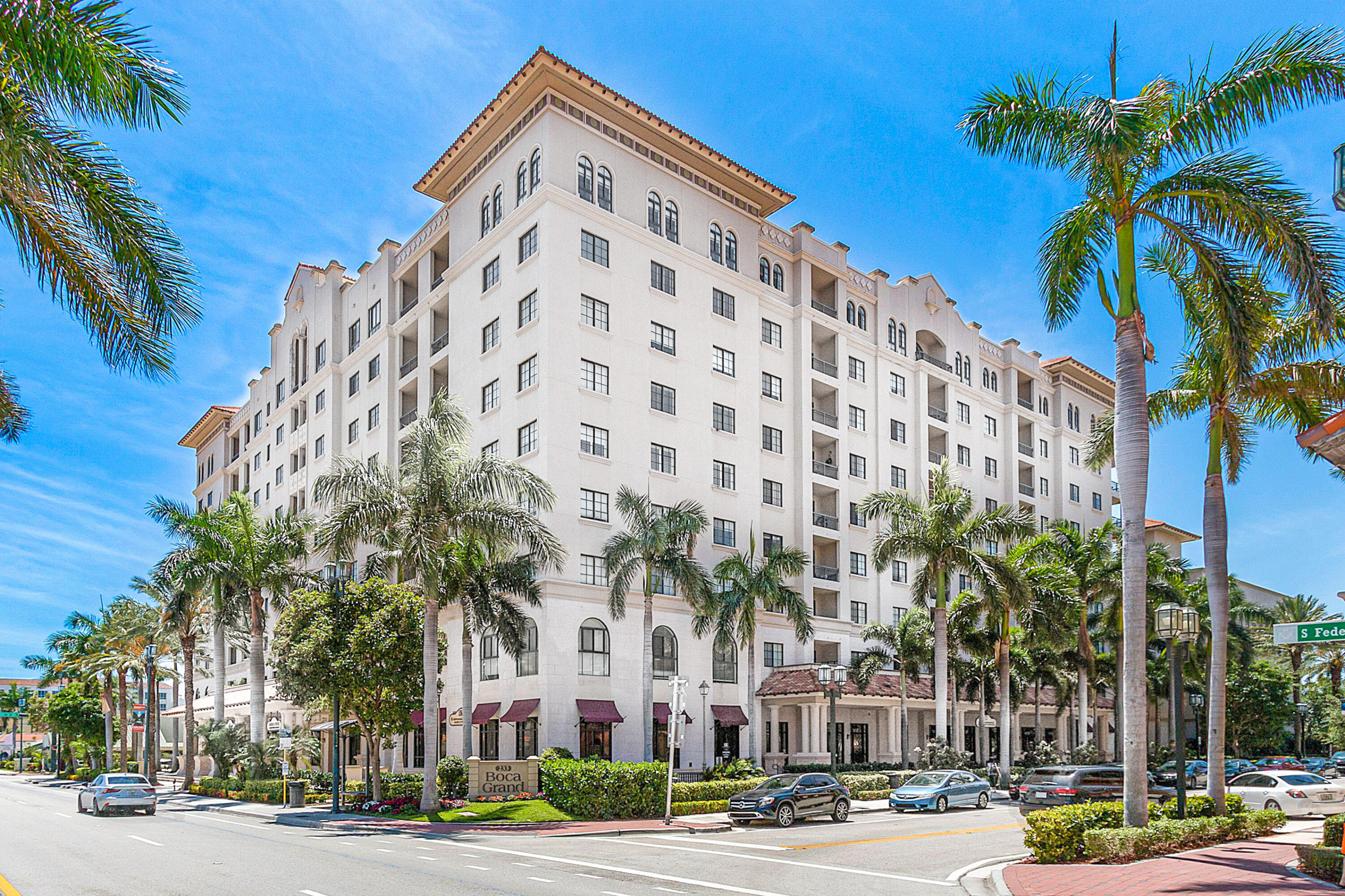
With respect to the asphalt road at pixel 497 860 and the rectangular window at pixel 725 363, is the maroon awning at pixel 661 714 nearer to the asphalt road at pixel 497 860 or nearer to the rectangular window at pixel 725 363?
the asphalt road at pixel 497 860

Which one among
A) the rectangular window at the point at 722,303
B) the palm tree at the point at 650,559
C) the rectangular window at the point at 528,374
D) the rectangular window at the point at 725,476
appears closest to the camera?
the palm tree at the point at 650,559

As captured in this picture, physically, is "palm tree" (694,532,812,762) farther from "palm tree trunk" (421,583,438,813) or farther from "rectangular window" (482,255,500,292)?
"rectangular window" (482,255,500,292)

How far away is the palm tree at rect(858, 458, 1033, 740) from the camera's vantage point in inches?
1686

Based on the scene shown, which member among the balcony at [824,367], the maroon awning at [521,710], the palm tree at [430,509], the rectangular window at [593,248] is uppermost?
the rectangular window at [593,248]

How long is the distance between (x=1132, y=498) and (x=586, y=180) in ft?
107

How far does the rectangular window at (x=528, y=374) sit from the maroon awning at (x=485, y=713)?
1359cm

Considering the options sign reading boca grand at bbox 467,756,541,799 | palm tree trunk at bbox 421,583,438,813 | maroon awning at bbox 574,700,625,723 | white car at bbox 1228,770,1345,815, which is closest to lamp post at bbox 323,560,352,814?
palm tree trunk at bbox 421,583,438,813

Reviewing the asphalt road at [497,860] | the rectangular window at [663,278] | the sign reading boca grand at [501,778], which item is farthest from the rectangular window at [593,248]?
the asphalt road at [497,860]

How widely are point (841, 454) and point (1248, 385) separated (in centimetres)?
3500

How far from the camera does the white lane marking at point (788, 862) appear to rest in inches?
720

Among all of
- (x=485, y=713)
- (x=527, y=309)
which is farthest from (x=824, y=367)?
(x=485, y=713)

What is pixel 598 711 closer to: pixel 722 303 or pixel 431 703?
pixel 431 703

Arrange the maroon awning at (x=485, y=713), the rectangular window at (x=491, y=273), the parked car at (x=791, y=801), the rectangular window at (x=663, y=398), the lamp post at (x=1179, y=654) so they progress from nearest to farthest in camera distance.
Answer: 1. the lamp post at (x=1179, y=654)
2. the parked car at (x=791, y=801)
3. the maroon awning at (x=485, y=713)
4. the rectangular window at (x=663, y=398)
5. the rectangular window at (x=491, y=273)

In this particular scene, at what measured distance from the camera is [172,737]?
70750 millimetres
